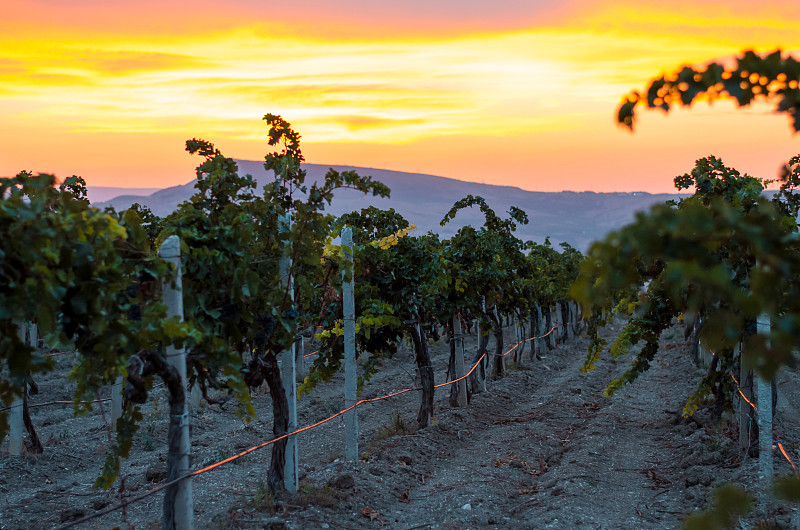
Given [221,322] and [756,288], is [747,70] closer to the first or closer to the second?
[756,288]

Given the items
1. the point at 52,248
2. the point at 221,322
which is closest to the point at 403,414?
the point at 221,322

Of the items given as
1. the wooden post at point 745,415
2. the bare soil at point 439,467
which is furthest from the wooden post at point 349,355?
the wooden post at point 745,415

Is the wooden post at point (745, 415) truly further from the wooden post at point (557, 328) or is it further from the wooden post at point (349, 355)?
the wooden post at point (557, 328)

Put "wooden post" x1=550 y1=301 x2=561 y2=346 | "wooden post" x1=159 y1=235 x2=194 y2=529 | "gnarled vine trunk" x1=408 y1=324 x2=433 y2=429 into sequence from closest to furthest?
"wooden post" x1=159 y1=235 x2=194 y2=529 → "gnarled vine trunk" x1=408 y1=324 x2=433 y2=429 → "wooden post" x1=550 y1=301 x2=561 y2=346

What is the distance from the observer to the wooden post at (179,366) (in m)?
5.53

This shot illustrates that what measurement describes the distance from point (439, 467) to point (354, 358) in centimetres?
217

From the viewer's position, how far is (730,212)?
2533mm

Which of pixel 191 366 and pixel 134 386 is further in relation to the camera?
pixel 191 366

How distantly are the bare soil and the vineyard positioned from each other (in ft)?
0.16

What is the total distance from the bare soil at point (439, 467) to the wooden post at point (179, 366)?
546 millimetres

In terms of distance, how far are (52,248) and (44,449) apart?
8879 mm

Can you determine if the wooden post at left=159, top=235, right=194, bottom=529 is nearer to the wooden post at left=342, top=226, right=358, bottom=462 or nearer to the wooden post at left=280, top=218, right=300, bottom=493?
the wooden post at left=280, top=218, right=300, bottom=493

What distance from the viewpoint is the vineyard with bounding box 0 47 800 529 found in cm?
314

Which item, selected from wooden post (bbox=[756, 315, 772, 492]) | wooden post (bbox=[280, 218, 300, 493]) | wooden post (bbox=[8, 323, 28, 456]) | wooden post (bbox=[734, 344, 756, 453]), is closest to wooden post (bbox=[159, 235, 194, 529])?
wooden post (bbox=[280, 218, 300, 493])
